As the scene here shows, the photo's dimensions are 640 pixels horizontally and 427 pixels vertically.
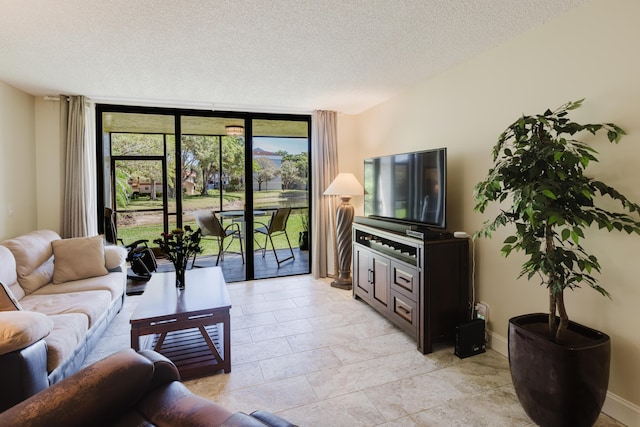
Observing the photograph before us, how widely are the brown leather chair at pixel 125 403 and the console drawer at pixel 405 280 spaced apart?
1.94m

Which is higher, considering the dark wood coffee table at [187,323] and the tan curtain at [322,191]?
the tan curtain at [322,191]

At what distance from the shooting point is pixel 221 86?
137 inches

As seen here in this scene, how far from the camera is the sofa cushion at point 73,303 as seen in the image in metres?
2.42

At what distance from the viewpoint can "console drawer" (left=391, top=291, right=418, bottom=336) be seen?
8.90ft

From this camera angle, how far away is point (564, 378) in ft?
5.43

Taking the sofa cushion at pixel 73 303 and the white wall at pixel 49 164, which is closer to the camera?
the sofa cushion at pixel 73 303

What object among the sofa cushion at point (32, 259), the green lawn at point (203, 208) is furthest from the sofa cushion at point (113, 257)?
the green lawn at point (203, 208)

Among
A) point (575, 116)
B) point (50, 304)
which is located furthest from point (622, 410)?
point (50, 304)

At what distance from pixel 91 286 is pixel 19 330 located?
136cm

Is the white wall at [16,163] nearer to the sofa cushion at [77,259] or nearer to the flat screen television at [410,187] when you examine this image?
the sofa cushion at [77,259]

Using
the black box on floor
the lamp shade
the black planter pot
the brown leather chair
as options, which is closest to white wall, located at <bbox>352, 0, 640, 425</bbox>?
the black box on floor

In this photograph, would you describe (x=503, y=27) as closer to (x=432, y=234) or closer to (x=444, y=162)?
(x=444, y=162)

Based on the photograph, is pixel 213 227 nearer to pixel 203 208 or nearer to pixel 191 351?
pixel 203 208

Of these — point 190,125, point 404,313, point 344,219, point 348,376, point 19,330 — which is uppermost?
point 190,125
